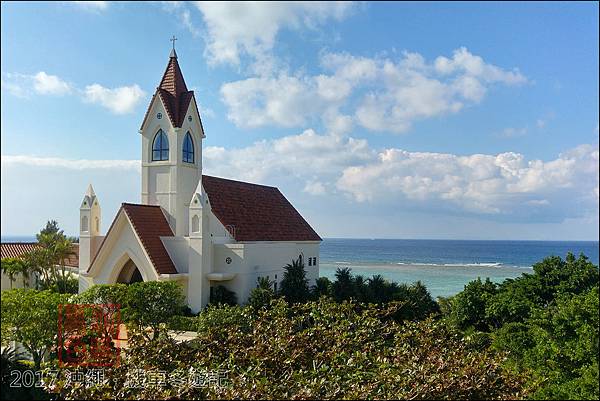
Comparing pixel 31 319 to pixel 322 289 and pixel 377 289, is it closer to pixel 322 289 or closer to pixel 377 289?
pixel 322 289

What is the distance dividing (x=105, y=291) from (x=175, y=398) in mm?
11661

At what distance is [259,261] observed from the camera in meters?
30.2

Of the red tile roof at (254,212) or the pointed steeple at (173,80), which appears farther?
the red tile roof at (254,212)

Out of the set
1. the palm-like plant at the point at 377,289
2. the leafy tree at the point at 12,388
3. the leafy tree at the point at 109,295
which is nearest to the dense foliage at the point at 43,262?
the leafy tree at the point at 109,295

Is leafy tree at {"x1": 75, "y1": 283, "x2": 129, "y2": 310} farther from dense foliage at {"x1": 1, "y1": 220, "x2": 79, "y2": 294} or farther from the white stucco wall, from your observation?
the white stucco wall

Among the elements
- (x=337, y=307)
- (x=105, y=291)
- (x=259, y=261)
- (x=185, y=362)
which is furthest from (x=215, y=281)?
(x=185, y=362)

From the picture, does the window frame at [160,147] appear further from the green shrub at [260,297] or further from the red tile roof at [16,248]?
the red tile roof at [16,248]

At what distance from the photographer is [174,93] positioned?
1204 inches

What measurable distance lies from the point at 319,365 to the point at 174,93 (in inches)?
880

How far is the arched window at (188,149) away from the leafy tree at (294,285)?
8.63 metres

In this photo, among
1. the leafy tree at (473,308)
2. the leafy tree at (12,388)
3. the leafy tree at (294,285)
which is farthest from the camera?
the leafy tree at (294,285)

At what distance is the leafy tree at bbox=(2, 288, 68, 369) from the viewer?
36.8ft

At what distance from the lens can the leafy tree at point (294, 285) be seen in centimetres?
2919

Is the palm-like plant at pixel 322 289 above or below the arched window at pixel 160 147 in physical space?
below
